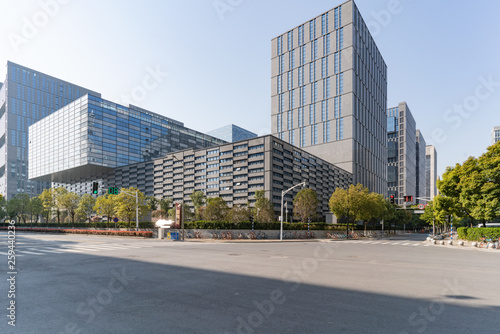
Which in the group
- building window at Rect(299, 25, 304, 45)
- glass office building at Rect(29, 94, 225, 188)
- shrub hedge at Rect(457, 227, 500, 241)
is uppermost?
building window at Rect(299, 25, 304, 45)

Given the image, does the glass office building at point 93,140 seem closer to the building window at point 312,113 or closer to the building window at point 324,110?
the building window at point 312,113

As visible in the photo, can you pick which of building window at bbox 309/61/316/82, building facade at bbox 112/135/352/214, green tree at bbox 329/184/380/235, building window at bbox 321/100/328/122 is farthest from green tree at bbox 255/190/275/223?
building window at bbox 309/61/316/82

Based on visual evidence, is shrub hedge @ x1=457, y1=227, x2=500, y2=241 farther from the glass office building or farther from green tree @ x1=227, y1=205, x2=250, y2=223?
the glass office building

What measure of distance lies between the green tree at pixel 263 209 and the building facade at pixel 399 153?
11065 centimetres

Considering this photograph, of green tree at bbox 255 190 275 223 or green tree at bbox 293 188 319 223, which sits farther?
green tree at bbox 293 188 319 223

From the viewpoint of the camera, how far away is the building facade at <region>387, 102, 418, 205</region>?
150875 mm

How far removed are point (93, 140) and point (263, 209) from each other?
211ft

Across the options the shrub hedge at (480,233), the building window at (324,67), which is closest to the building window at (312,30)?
the building window at (324,67)

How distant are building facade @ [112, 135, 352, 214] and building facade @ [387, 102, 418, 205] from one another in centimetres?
6867

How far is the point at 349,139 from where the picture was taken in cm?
9656

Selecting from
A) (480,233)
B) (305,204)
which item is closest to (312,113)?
(305,204)

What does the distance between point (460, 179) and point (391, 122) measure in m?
133

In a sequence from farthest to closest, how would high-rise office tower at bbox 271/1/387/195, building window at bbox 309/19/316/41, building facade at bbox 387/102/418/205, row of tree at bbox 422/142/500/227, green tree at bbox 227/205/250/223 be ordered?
building facade at bbox 387/102/418/205, building window at bbox 309/19/316/41, high-rise office tower at bbox 271/1/387/195, green tree at bbox 227/205/250/223, row of tree at bbox 422/142/500/227

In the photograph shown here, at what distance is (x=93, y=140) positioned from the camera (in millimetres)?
89375
